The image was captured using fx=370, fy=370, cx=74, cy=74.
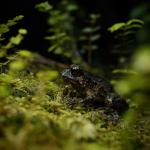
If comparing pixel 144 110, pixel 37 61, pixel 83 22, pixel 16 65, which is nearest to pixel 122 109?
pixel 144 110

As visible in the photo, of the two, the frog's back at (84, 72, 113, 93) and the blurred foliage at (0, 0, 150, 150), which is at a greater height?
the frog's back at (84, 72, 113, 93)

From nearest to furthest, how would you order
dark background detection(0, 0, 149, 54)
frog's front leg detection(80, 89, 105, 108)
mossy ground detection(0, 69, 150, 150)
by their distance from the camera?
1. mossy ground detection(0, 69, 150, 150)
2. frog's front leg detection(80, 89, 105, 108)
3. dark background detection(0, 0, 149, 54)

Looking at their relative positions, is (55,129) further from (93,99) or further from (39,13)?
(39,13)

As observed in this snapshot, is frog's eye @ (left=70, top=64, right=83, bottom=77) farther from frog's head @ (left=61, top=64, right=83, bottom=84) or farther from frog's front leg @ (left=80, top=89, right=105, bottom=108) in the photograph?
frog's front leg @ (left=80, top=89, right=105, bottom=108)

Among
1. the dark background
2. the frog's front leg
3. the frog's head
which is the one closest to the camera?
the frog's front leg

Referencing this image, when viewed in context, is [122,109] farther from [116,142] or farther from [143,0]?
[143,0]

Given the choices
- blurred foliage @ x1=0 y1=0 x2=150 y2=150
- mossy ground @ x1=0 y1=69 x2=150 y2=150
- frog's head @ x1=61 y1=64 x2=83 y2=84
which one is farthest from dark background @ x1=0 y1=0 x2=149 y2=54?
mossy ground @ x1=0 y1=69 x2=150 y2=150

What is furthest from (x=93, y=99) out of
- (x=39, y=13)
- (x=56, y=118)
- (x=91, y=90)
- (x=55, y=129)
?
(x=39, y=13)

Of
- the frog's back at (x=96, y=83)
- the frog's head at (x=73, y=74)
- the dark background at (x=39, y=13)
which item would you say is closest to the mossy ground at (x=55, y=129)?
the frog's head at (x=73, y=74)
